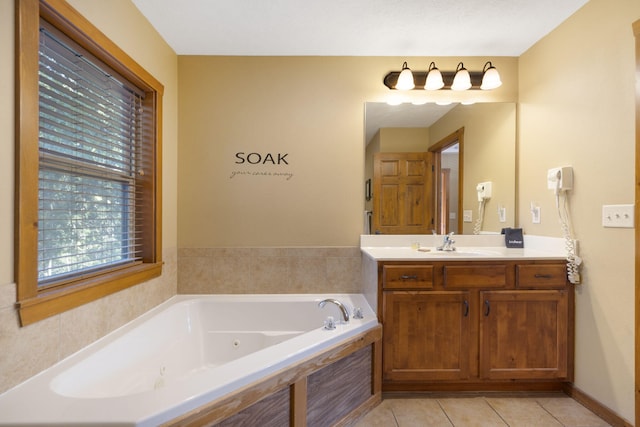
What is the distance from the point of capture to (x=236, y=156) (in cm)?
246

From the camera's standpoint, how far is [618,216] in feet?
5.47

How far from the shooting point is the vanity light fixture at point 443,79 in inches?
93.1

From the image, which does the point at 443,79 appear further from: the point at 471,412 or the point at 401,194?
the point at 471,412

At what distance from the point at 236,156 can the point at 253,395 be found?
1725mm

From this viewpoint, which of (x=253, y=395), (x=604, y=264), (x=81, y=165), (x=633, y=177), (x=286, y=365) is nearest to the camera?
(x=253, y=395)

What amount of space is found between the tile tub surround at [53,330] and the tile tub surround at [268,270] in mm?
482

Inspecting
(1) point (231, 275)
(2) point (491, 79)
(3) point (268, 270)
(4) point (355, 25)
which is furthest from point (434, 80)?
(1) point (231, 275)

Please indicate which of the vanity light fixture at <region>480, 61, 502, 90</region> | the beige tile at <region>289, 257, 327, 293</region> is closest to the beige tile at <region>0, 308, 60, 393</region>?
the beige tile at <region>289, 257, 327, 293</region>

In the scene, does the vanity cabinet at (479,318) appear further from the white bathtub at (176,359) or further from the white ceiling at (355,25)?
the white ceiling at (355,25)

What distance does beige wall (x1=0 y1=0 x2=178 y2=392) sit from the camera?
1110 mm

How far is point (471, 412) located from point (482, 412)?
63 mm

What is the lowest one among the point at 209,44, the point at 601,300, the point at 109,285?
the point at 601,300

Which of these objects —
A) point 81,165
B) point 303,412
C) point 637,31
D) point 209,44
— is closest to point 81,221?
point 81,165

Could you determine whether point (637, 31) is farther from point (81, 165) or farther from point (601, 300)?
point (81, 165)
